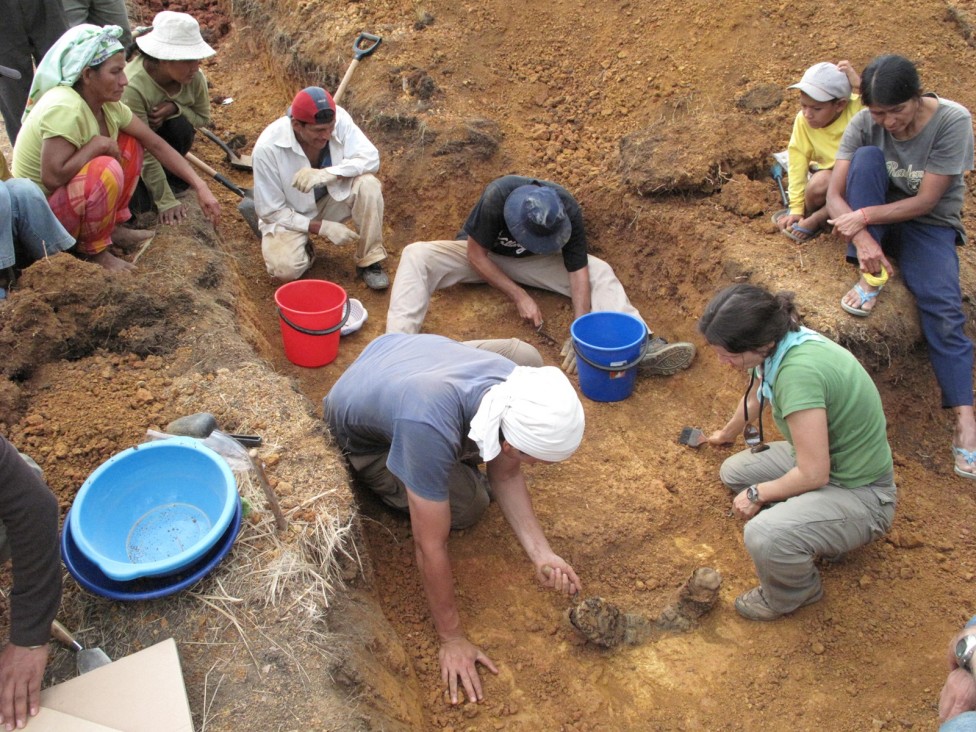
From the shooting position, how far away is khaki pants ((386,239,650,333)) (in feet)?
15.4

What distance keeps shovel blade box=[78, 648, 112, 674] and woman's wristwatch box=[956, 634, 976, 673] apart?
8.02 ft

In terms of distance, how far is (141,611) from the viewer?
2508 mm

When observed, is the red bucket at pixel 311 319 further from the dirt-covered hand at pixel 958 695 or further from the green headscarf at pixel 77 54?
the dirt-covered hand at pixel 958 695

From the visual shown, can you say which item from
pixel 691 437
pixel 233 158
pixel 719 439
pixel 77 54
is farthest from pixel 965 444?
pixel 233 158

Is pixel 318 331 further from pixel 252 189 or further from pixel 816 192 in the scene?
pixel 816 192

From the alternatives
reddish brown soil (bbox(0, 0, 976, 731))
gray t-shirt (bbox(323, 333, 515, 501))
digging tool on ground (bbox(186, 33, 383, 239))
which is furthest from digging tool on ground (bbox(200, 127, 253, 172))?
gray t-shirt (bbox(323, 333, 515, 501))

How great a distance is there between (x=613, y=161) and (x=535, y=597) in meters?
3.15

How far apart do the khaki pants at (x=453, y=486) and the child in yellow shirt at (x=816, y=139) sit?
2.22 meters

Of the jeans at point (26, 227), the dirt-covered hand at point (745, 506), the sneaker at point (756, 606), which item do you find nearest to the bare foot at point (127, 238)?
the jeans at point (26, 227)

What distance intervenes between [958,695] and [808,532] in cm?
84

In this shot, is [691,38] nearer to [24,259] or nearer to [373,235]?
[373,235]

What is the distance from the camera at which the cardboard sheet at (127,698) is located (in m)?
2.15

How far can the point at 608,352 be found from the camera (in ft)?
13.5

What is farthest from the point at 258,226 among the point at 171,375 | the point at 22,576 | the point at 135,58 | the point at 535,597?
the point at 22,576
